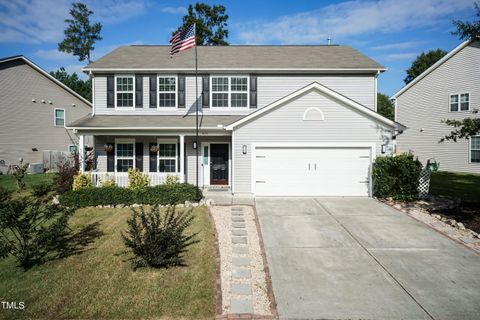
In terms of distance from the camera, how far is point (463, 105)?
1984 centimetres

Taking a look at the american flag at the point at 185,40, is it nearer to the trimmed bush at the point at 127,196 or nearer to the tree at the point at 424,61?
the trimmed bush at the point at 127,196

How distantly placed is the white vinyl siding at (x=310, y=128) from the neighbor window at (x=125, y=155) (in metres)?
5.71

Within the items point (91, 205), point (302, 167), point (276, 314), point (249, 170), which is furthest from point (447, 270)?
point (91, 205)

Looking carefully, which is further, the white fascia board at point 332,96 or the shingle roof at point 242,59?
the shingle roof at point 242,59

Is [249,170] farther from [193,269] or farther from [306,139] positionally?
[193,269]

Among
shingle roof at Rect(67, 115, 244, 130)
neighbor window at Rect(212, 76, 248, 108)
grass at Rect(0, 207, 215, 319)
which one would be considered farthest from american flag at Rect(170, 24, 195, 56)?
grass at Rect(0, 207, 215, 319)

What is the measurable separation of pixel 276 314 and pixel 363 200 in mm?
8847

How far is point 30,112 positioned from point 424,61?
175 ft

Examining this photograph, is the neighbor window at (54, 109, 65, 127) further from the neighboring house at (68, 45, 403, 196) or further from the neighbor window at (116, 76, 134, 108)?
the neighbor window at (116, 76, 134, 108)

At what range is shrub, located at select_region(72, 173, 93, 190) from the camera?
39.9 ft

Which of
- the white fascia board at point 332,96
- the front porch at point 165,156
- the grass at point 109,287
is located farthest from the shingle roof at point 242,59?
the grass at point 109,287

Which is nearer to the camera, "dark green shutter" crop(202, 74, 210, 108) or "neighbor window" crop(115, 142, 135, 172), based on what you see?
"neighbor window" crop(115, 142, 135, 172)

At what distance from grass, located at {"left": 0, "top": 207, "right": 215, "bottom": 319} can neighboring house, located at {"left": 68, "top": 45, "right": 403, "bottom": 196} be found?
6372 millimetres

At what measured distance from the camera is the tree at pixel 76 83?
49.3m
